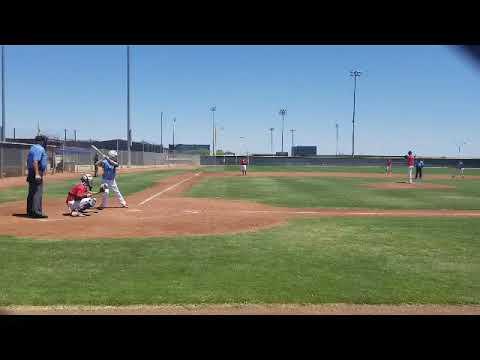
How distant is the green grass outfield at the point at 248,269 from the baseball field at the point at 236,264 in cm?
2

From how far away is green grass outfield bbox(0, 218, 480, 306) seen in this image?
5.14 m

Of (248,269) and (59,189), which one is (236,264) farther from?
(59,189)

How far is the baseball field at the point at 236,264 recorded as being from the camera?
493cm

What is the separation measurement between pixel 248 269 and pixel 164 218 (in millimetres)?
5432

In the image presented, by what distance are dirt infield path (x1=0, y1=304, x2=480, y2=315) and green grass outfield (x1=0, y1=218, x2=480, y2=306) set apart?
0.14 m

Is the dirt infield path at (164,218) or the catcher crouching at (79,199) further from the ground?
the catcher crouching at (79,199)

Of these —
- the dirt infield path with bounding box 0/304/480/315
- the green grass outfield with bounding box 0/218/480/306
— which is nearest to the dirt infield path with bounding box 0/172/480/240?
the green grass outfield with bounding box 0/218/480/306

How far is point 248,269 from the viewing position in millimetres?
6309

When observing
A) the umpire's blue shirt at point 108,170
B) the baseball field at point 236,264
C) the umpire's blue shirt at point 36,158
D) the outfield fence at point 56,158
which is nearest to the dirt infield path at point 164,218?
the baseball field at point 236,264

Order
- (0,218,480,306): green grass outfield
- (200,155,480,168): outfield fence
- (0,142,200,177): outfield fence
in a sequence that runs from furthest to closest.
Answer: (200,155,480,168): outfield fence
(0,142,200,177): outfield fence
(0,218,480,306): green grass outfield

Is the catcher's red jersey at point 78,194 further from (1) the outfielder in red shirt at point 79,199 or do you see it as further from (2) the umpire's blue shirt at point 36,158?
(2) the umpire's blue shirt at point 36,158

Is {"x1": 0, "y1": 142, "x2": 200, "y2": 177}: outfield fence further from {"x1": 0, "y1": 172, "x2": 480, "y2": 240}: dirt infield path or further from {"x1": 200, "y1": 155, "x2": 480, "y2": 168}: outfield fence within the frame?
{"x1": 200, "y1": 155, "x2": 480, "y2": 168}: outfield fence
